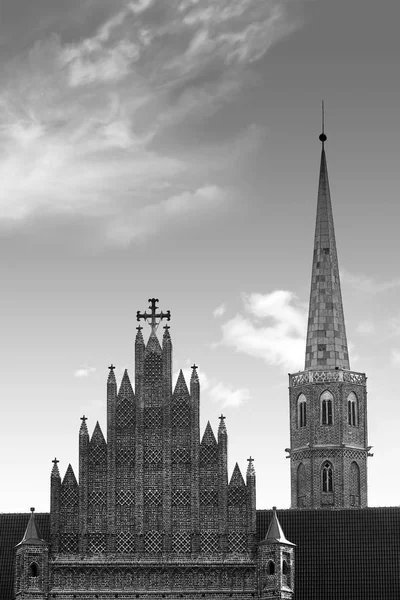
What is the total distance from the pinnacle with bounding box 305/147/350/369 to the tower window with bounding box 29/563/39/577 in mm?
24465

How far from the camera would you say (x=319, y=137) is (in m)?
87.6

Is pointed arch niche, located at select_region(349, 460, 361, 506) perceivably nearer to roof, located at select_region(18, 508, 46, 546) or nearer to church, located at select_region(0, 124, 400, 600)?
church, located at select_region(0, 124, 400, 600)

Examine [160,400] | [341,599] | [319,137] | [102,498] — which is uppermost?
[319,137]

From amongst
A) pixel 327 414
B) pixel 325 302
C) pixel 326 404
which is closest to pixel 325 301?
pixel 325 302

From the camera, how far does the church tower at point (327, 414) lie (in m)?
81.3

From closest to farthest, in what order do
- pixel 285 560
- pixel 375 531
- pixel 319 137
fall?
1. pixel 285 560
2. pixel 375 531
3. pixel 319 137

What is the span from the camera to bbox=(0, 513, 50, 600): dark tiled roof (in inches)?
2633

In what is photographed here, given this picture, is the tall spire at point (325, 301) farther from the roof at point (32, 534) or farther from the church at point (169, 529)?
the roof at point (32, 534)

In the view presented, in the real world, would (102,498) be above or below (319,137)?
below

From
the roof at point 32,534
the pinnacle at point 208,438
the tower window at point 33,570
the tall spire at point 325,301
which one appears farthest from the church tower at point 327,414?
the tower window at point 33,570

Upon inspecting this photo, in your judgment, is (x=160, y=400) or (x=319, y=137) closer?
(x=160, y=400)

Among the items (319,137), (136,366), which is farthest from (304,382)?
(136,366)

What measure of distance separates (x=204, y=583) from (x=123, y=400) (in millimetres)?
8102

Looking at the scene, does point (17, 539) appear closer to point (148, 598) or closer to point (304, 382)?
point (148, 598)
